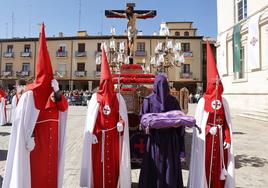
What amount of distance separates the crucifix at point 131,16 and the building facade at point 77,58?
3302cm

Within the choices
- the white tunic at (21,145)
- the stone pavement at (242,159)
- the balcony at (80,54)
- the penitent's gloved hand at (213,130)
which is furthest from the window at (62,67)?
the penitent's gloved hand at (213,130)

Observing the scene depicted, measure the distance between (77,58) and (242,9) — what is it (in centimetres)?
2878

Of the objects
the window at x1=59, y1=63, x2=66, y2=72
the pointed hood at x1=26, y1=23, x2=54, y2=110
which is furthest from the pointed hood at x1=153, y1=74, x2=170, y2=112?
the window at x1=59, y1=63, x2=66, y2=72

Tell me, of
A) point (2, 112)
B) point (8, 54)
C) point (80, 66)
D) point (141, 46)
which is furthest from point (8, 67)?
point (2, 112)

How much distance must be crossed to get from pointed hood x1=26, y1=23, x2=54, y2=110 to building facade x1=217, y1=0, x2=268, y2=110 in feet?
52.0

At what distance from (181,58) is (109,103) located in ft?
17.2

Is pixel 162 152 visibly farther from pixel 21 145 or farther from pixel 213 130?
pixel 21 145

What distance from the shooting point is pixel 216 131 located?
4078mm

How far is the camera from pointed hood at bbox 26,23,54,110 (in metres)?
3.63

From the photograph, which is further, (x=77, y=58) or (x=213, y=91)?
(x=77, y=58)

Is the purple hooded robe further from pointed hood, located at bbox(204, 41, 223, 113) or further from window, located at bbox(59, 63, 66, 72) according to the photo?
window, located at bbox(59, 63, 66, 72)

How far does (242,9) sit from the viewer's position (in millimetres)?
21141

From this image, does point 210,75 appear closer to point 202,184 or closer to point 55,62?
point 202,184

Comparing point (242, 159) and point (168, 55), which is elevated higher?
point (168, 55)
